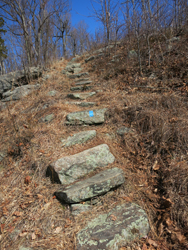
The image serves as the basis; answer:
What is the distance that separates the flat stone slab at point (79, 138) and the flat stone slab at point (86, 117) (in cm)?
47

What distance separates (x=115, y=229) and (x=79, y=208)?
58 centimetres

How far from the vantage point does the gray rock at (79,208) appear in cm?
218

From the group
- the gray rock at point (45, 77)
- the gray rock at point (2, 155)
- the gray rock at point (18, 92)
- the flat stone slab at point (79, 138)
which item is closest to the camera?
the flat stone slab at point (79, 138)

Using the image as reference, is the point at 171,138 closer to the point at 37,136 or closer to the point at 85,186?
the point at 85,186

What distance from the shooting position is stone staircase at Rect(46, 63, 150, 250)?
1874mm

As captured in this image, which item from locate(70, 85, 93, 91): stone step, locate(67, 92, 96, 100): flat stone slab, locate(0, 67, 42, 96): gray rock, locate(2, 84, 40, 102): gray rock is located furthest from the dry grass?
locate(0, 67, 42, 96): gray rock

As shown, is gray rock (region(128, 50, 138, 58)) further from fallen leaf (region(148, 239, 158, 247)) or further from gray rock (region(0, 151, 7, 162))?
fallen leaf (region(148, 239, 158, 247))

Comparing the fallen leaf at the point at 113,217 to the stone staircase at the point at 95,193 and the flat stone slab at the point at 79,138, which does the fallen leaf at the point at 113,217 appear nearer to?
the stone staircase at the point at 95,193

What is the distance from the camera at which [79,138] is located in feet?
10.8

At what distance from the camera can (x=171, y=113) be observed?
3344mm

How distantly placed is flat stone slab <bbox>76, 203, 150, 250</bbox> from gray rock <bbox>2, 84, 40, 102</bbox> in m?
5.72

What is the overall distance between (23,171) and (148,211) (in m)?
2.34

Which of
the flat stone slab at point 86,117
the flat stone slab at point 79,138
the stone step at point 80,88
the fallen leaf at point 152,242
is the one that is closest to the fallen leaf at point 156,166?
the fallen leaf at point 152,242

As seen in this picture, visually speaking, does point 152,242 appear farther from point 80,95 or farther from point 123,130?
point 80,95
